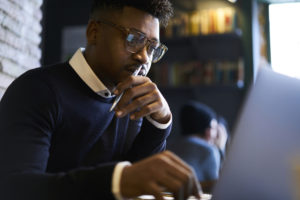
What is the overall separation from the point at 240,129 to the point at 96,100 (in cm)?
68

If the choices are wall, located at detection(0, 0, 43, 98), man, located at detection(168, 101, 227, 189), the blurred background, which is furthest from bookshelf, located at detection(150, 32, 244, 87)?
wall, located at detection(0, 0, 43, 98)

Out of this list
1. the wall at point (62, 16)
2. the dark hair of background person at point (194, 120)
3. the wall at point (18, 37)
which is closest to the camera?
the wall at point (18, 37)

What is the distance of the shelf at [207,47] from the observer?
4346mm

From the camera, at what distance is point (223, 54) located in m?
4.44

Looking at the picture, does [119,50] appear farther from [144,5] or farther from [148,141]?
[148,141]

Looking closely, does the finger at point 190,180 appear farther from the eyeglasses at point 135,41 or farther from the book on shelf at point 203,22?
the book on shelf at point 203,22

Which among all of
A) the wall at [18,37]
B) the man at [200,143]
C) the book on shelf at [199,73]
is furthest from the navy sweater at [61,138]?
the book on shelf at [199,73]

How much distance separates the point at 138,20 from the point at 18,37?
0.69 meters

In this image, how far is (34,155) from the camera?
0.94 m

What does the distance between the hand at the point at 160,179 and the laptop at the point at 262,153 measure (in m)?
0.07

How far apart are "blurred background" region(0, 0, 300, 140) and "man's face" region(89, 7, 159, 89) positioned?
279 cm

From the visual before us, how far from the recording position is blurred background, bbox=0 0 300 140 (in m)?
4.19

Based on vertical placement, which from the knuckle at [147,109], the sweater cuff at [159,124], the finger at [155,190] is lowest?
the sweater cuff at [159,124]

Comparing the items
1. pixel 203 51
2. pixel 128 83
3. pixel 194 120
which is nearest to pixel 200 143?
pixel 194 120
